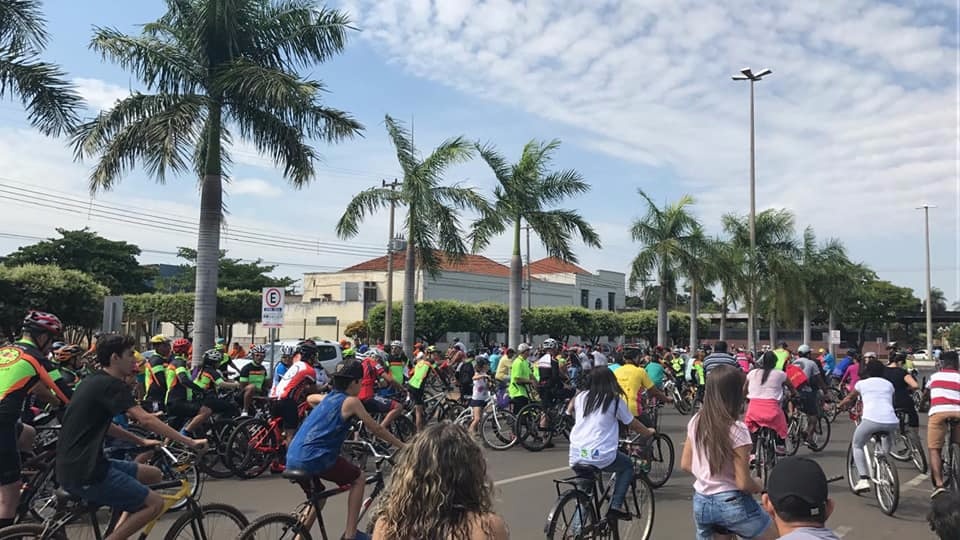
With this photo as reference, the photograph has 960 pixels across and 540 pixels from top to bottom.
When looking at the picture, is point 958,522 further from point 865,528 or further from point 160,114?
point 160,114

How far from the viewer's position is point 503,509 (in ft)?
27.9

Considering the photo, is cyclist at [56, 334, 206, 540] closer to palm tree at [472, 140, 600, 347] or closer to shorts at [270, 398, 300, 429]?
shorts at [270, 398, 300, 429]

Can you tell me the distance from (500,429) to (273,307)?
219 inches

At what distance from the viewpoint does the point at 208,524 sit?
518 centimetres

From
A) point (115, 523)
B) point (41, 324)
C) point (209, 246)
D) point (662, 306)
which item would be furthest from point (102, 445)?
point (662, 306)

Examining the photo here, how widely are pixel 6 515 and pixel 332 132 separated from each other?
12256 mm

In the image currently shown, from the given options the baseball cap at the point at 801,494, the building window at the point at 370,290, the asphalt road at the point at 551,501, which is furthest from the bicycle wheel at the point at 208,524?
the building window at the point at 370,290

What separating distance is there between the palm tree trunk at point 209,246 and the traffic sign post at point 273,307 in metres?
1.15

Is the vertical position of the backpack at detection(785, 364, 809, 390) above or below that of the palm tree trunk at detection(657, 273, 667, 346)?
below

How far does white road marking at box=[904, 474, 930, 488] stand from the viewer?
32.7ft

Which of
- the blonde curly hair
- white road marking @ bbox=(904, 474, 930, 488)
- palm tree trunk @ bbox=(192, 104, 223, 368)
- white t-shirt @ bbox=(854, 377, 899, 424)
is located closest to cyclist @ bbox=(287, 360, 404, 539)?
the blonde curly hair

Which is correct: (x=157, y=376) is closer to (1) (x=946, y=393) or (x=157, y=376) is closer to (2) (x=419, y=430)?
(2) (x=419, y=430)

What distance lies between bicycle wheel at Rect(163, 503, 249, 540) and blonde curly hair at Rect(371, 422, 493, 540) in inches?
108

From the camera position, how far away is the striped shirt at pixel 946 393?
26.6ft
